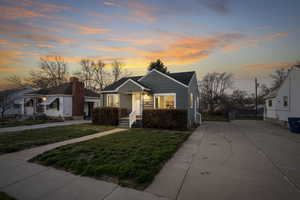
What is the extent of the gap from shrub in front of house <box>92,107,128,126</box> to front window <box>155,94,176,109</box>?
12.0ft

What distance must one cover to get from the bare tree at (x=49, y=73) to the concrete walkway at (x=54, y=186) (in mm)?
31917

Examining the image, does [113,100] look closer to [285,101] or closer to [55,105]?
[55,105]

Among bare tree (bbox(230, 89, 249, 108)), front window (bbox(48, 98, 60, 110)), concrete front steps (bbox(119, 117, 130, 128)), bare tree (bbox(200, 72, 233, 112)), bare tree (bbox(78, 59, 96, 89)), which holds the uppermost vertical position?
bare tree (bbox(78, 59, 96, 89))

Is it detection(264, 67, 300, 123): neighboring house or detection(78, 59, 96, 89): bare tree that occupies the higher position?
detection(78, 59, 96, 89): bare tree

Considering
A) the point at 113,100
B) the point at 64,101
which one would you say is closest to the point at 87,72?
the point at 64,101

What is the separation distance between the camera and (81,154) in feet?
15.5

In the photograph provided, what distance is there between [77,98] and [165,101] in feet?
42.5

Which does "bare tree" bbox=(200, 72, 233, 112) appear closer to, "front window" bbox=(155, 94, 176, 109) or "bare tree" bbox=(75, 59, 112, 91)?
"front window" bbox=(155, 94, 176, 109)

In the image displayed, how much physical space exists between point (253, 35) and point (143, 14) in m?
9.77

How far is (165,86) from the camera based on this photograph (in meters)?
12.6

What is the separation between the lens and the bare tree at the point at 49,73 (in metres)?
27.7

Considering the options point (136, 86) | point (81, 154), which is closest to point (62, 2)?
point (136, 86)

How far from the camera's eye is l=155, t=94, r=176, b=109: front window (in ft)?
40.7

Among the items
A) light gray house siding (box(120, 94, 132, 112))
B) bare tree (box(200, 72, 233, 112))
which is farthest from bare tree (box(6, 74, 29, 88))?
bare tree (box(200, 72, 233, 112))
